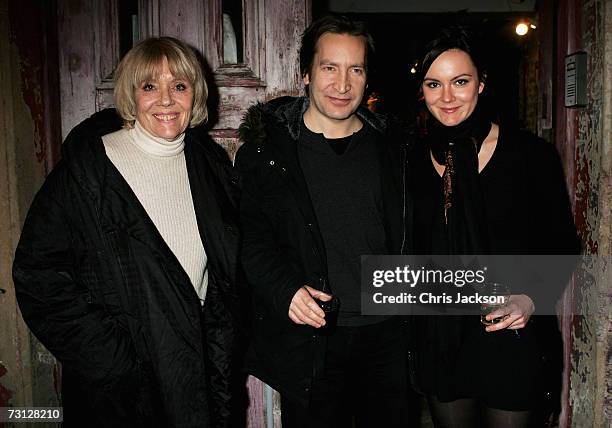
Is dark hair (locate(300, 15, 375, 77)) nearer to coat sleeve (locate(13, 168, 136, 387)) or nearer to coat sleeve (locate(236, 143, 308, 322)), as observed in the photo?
coat sleeve (locate(236, 143, 308, 322))

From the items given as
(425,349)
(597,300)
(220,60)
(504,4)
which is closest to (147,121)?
(220,60)

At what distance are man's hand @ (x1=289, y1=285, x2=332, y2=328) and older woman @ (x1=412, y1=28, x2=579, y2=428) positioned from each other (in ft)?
1.40

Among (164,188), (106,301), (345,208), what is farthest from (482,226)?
(106,301)

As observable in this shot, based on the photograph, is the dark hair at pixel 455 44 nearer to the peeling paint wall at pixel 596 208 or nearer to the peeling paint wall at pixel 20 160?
the peeling paint wall at pixel 596 208

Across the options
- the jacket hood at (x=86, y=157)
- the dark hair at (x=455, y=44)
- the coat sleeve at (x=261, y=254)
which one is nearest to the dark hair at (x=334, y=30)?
the dark hair at (x=455, y=44)

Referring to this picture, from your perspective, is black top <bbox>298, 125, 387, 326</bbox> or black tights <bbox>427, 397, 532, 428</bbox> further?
black top <bbox>298, 125, 387, 326</bbox>

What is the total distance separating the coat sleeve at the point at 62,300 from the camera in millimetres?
1602

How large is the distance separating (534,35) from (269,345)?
7.99 meters

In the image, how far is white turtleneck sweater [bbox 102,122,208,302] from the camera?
1.76m

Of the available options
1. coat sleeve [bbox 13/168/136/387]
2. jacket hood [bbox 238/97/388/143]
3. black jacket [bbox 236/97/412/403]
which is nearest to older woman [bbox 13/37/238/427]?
coat sleeve [bbox 13/168/136/387]

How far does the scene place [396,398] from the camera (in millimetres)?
1917

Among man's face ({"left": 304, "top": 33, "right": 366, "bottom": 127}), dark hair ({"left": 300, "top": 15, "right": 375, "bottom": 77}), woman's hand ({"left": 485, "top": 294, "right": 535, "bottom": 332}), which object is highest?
dark hair ({"left": 300, "top": 15, "right": 375, "bottom": 77})

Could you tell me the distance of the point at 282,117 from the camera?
201 cm

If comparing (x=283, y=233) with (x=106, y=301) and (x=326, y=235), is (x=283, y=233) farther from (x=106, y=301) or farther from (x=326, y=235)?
(x=106, y=301)
